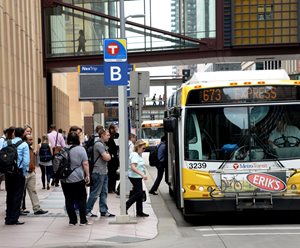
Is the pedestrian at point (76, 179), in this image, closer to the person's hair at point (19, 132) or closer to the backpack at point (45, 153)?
the person's hair at point (19, 132)

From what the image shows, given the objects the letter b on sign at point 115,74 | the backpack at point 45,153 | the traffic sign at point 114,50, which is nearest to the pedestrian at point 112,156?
the backpack at point 45,153

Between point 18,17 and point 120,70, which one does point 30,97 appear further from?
point 120,70

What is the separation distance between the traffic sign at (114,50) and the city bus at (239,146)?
1.49 metres

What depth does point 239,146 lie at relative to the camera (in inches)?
432

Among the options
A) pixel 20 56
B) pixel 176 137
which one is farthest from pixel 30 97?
pixel 176 137

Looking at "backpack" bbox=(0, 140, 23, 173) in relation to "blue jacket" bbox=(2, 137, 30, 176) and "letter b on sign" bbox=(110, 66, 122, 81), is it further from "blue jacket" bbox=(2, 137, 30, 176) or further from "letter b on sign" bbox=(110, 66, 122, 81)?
"letter b on sign" bbox=(110, 66, 122, 81)

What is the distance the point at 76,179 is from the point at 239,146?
3.24m

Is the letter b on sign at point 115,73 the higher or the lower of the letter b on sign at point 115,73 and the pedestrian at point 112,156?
Result: the higher

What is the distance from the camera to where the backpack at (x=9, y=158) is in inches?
398

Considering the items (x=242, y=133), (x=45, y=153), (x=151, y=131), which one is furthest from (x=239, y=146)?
(x=151, y=131)

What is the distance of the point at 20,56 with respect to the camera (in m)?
26.7

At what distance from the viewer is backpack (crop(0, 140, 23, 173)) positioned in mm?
10109

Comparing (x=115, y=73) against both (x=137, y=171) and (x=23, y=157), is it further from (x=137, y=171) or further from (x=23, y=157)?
(x=23, y=157)

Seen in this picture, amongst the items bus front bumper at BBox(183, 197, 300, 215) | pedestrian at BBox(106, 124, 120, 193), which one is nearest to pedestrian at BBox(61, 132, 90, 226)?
bus front bumper at BBox(183, 197, 300, 215)
